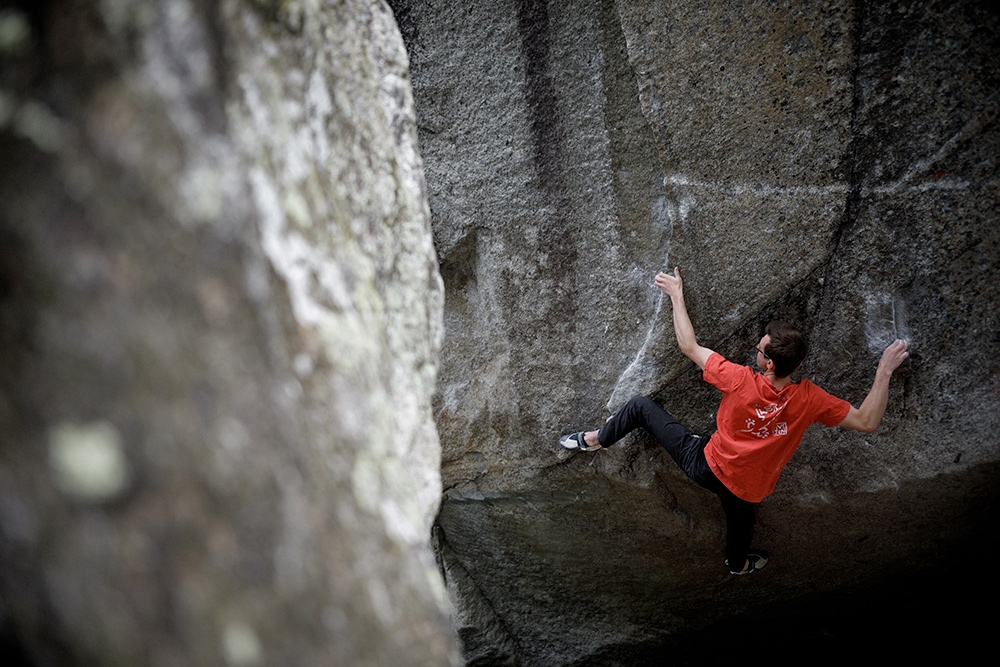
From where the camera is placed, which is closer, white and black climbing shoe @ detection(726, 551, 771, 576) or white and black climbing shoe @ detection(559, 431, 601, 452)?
A: white and black climbing shoe @ detection(559, 431, 601, 452)

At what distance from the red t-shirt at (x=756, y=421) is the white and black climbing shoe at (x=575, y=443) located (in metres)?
0.59

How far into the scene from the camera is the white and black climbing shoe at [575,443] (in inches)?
125

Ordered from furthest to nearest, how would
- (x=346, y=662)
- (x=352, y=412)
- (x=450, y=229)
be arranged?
1. (x=450, y=229)
2. (x=352, y=412)
3. (x=346, y=662)

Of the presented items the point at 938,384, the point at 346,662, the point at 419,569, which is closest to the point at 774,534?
the point at 938,384

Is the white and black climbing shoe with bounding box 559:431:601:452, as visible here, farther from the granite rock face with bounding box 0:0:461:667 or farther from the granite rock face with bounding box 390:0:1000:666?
the granite rock face with bounding box 0:0:461:667

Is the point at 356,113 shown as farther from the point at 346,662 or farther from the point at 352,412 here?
the point at 346,662

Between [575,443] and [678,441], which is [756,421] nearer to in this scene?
[678,441]

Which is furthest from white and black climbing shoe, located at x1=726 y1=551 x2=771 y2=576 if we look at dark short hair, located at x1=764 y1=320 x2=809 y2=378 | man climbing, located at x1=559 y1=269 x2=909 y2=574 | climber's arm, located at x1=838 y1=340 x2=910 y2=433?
dark short hair, located at x1=764 y1=320 x2=809 y2=378

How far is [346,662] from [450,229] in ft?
7.96

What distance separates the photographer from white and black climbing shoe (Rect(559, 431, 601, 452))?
3.17 metres

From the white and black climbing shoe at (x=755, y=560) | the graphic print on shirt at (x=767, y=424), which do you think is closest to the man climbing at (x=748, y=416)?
the graphic print on shirt at (x=767, y=424)

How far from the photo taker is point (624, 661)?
413cm

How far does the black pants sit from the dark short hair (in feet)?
1.85

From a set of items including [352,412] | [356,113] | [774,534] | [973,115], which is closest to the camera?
[352,412]
